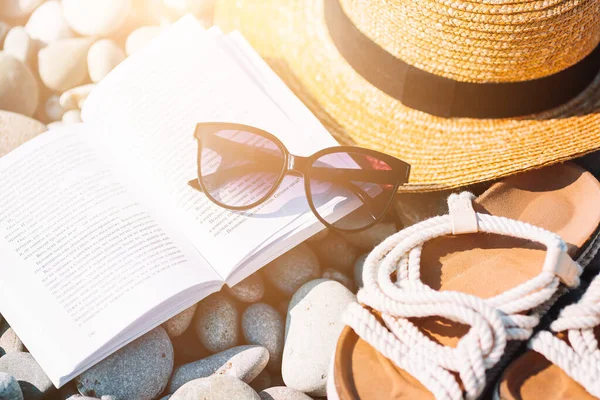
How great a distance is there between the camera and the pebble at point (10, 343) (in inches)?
53.5

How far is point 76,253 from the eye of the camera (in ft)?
4.18

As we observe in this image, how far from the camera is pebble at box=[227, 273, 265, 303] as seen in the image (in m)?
1.42

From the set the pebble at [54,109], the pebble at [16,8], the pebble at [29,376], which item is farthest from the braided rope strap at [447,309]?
the pebble at [16,8]

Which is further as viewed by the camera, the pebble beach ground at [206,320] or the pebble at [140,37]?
the pebble at [140,37]

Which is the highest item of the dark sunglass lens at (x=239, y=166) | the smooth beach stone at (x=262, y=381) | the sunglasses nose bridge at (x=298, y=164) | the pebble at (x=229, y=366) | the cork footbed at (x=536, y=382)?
the dark sunglass lens at (x=239, y=166)

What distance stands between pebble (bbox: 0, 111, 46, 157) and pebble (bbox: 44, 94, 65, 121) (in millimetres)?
176

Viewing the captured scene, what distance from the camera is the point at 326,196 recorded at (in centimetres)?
139

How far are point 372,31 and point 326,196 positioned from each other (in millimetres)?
396

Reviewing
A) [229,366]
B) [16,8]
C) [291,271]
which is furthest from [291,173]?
[16,8]

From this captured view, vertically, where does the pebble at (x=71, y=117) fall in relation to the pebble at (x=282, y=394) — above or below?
above

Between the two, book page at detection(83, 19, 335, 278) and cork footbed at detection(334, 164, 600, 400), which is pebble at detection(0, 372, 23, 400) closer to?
book page at detection(83, 19, 335, 278)

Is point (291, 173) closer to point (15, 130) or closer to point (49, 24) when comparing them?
point (15, 130)

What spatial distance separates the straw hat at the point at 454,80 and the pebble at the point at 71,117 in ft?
2.19

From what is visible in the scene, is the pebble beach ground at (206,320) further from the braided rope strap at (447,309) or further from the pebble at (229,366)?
the braided rope strap at (447,309)
